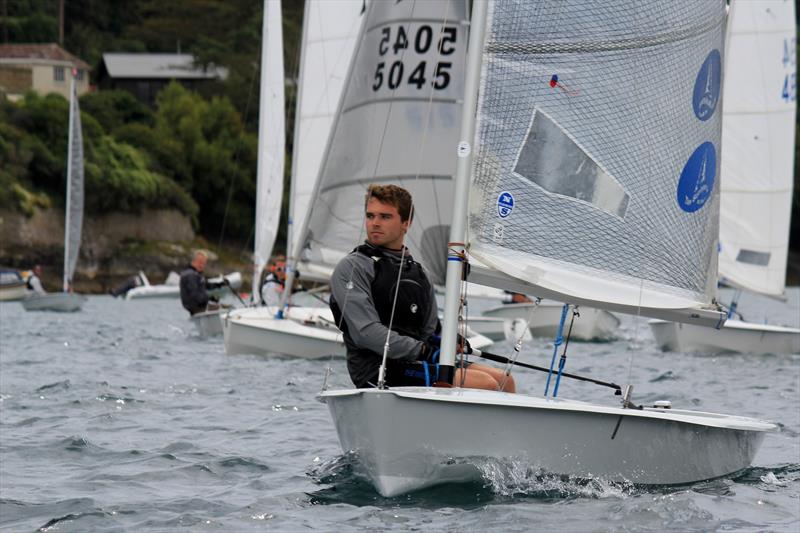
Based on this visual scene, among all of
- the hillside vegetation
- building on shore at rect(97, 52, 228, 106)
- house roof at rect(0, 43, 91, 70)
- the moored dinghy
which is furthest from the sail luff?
building on shore at rect(97, 52, 228, 106)

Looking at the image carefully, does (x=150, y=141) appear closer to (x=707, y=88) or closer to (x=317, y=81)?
(x=317, y=81)

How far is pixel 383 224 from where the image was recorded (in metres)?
6.34

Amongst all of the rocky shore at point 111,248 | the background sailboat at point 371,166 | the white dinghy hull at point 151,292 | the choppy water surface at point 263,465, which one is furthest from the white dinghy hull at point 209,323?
the rocky shore at point 111,248

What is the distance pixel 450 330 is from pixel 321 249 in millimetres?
8382

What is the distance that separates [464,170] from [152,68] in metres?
65.8

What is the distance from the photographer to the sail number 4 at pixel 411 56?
12867 mm

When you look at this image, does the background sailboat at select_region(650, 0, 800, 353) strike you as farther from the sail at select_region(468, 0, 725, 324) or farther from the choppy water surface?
the sail at select_region(468, 0, 725, 324)

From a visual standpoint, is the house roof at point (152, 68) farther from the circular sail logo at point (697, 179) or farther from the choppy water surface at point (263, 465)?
the circular sail logo at point (697, 179)

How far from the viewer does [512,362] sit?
6.44m

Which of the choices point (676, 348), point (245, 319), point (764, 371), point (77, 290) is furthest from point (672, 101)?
point (77, 290)

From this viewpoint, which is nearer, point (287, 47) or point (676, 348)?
point (676, 348)

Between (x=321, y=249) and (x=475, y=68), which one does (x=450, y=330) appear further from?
(x=321, y=249)

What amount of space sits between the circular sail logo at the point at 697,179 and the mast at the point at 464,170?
1335mm

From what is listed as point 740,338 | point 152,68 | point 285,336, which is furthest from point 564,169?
point 152,68
